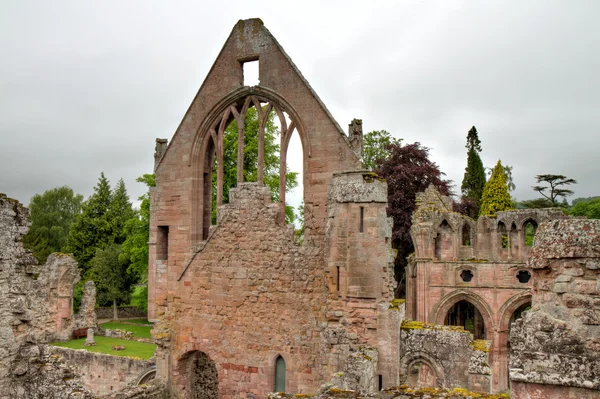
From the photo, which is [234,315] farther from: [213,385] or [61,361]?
[61,361]

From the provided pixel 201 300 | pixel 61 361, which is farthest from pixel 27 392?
pixel 201 300

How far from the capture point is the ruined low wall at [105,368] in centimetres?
1650

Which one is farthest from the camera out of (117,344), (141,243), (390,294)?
(141,243)

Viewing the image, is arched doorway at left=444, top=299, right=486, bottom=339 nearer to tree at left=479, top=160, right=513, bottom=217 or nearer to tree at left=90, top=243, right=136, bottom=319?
tree at left=479, top=160, right=513, bottom=217

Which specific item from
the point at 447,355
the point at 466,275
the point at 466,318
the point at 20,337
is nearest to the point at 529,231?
the point at 466,318

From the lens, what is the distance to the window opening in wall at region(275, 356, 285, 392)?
9648 millimetres

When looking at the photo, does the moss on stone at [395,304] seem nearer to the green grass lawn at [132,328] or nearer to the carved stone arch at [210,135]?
the carved stone arch at [210,135]

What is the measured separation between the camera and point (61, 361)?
7.30 meters

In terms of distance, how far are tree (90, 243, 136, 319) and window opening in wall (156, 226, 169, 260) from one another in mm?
21439

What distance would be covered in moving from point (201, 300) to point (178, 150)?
3.51m

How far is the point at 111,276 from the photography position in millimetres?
31578

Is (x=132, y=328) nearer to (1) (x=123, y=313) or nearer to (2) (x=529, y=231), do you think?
(1) (x=123, y=313)

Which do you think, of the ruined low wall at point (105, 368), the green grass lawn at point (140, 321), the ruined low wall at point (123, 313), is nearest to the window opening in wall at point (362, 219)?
the ruined low wall at point (105, 368)

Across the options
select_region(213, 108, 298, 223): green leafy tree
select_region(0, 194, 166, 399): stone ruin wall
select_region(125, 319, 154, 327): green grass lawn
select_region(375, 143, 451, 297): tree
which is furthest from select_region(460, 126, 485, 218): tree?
select_region(0, 194, 166, 399): stone ruin wall
